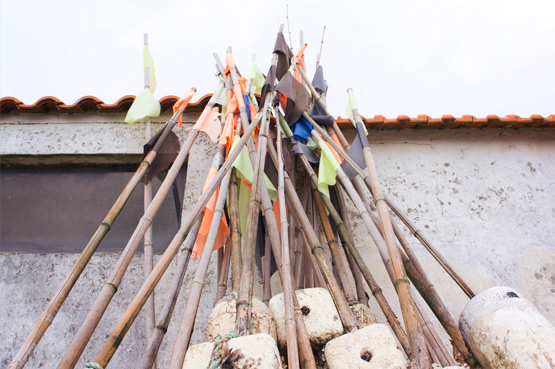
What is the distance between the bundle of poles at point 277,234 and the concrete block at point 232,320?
70 mm

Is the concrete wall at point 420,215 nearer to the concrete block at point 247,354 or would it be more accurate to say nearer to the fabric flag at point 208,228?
the fabric flag at point 208,228

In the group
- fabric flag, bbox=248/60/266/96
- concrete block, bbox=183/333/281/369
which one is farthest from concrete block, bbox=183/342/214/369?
fabric flag, bbox=248/60/266/96

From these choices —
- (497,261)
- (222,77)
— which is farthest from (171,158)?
(497,261)

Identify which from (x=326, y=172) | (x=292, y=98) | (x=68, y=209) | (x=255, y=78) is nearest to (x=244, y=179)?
(x=326, y=172)

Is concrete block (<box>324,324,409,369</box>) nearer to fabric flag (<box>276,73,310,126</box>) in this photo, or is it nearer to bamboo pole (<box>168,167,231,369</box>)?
bamboo pole (<box>168,167,231,369</box>)

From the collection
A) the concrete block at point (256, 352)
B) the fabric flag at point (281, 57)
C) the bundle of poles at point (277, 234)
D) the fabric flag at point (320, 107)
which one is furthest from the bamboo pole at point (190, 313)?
the fabric flag at point (281, 57)

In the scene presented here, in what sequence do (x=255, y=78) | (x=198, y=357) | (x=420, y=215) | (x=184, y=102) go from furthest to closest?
(x=255, y=78) < (x=420, y=215) < (x=184, y=102) < (x=198, y=357)

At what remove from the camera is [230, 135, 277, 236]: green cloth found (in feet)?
10.4

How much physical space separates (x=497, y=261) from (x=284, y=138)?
205 cm

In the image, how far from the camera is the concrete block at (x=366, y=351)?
6.45ft

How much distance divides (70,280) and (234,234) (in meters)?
0.99

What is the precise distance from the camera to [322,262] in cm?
265

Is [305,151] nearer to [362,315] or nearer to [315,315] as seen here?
[362,315]

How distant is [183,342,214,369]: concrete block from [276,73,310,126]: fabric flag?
2.17 meters
